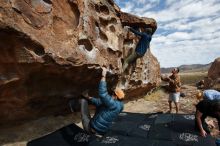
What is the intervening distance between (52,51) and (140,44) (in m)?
4.99

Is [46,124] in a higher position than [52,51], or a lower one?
lower

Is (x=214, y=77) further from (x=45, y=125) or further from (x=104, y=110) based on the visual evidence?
(x=104, y=110)

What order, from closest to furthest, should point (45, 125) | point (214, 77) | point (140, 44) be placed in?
point (45, 125) → point (140, 44) → point (214, 77)

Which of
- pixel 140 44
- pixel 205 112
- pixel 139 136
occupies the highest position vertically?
pixel 140 44

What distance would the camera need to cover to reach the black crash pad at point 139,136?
22.0 feet

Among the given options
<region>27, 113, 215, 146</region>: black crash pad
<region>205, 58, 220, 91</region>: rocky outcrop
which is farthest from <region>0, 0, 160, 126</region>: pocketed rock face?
<region>205, 58, 220, 91</region>: rocky outcrop

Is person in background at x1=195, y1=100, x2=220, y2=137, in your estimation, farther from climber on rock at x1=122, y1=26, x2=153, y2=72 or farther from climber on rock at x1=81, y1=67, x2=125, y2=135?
climber on rock at x1=122, y1=26, x2=153, y2=72

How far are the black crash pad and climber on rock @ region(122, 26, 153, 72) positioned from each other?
3.83m

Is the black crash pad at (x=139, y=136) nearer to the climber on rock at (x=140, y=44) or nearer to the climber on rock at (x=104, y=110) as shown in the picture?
the climber on rock at (x=104, y=110)

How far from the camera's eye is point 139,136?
7.14m

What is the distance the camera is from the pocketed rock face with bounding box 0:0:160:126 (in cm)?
661

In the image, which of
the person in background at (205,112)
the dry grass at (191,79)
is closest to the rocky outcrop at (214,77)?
the dry grass at (191,79)

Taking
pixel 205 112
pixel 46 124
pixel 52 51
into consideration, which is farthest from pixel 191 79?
pixel 52 51

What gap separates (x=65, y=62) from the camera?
7.49 meters
